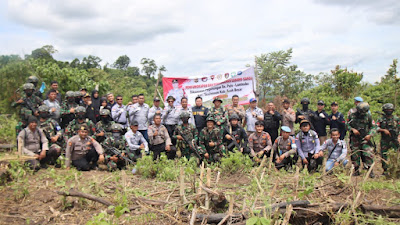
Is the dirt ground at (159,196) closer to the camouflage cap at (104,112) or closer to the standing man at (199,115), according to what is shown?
the camouflage cap at (104,112)

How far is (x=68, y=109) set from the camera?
801 cm

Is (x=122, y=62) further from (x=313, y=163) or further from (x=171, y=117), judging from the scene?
(x=313, y=163)

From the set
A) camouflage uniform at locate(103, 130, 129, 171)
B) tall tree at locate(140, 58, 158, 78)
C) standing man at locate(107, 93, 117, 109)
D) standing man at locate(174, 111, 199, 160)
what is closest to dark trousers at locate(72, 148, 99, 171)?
camouflage uniform at locate(103, 130, 129, 171)

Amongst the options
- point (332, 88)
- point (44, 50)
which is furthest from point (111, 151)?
point (44, 50)

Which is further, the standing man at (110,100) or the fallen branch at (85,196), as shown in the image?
the standing man at (110,100)

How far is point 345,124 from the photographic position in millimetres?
7723

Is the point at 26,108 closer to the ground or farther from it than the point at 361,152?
farther from it

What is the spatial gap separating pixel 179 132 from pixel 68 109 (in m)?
3.03

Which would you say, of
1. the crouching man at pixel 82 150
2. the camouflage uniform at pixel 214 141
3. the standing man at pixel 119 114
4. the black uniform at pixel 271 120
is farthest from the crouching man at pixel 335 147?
the crouching man at pixel 82 150

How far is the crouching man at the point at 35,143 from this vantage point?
7.00 meters

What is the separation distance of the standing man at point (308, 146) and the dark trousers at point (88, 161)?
4.94 m

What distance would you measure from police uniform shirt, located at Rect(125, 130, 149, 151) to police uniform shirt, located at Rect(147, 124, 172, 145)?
0.67 ft

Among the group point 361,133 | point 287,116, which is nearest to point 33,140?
point 287,116

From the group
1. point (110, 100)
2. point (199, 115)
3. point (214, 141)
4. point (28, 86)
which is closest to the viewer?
point (28, 86)
